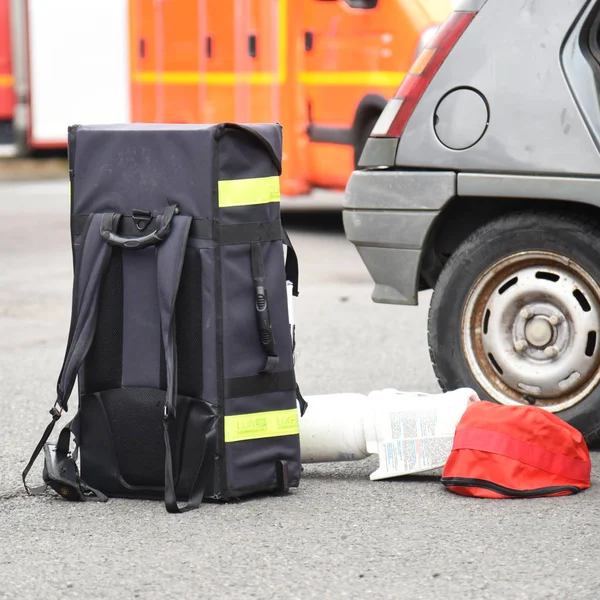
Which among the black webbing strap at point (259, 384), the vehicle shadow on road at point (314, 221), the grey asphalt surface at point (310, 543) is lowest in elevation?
the vehicle shadow on road at point (314, 221)

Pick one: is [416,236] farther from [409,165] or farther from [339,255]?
[339,255]

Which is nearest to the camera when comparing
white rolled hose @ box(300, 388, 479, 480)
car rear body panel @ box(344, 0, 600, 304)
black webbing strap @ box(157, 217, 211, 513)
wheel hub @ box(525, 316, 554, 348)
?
black webbing strap @ box(157, 217, 211, 513)

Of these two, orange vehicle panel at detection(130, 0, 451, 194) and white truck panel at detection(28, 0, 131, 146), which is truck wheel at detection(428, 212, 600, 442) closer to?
orange vehicle panel at detection(130, 0, 451, 194)

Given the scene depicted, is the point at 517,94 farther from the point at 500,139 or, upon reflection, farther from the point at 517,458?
the point at 517,458

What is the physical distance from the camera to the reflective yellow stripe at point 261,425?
4.16m

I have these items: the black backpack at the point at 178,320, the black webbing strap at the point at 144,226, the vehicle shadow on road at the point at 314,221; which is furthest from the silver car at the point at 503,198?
the vehicle shadow on road at the point at 314,221

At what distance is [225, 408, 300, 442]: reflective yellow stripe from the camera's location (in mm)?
4156

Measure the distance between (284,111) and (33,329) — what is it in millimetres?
4184

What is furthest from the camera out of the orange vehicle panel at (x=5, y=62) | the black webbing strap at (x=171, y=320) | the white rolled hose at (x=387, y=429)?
the orange vehicle panel at (x=5, y=62)

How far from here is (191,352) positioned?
164 inches

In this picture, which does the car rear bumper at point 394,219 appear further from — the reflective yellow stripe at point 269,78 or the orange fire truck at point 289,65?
the orange fire truck at point 289,65

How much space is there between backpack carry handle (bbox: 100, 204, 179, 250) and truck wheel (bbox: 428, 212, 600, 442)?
126cm

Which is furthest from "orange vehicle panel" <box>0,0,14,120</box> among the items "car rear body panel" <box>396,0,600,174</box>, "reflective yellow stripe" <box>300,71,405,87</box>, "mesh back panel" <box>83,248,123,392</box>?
"mesh back panel" <box>83,248,123,392</box>

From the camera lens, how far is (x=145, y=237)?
4137 millimetres
